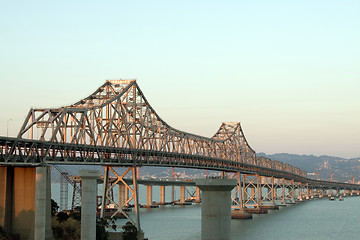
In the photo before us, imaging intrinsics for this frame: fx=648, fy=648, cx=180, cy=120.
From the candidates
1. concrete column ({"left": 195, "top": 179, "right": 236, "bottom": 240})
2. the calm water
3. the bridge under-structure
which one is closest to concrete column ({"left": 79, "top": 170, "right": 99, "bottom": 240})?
the bridge under-structure

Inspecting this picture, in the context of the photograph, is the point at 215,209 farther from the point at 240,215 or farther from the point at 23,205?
the point at 240,215

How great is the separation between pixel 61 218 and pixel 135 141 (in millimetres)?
24089

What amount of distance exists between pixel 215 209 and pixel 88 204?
41.4 metres

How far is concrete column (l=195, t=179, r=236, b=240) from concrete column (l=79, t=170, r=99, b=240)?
40082 mm

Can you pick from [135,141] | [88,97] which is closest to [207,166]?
[135,141]

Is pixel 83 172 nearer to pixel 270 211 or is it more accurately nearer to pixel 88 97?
pixel 88 97

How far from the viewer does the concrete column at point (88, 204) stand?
7062cm

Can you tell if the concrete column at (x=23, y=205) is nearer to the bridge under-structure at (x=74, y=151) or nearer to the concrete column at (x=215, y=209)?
the bridge under-structure at (x=74, y=151)

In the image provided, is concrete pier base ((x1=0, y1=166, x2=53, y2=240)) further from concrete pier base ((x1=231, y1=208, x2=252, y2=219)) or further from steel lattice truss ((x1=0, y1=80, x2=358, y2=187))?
concrete pier base ((x1=231, y1=208, x2=252, y2=219))

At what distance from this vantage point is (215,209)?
3158 centimetres

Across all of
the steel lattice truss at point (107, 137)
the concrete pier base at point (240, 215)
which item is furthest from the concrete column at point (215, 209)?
the concrete pier base at point (240, 215)

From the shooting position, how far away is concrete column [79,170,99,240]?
232 feet

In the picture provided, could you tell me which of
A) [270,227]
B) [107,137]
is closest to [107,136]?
[107,137]

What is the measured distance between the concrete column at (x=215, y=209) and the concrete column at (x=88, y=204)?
4008 centimetres
